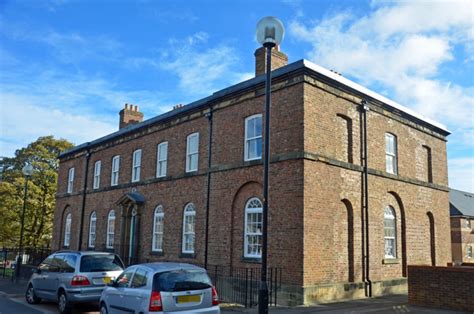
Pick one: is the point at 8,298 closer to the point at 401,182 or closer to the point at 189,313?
the point at 189,313

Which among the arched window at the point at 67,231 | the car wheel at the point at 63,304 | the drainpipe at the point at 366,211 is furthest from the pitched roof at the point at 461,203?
the car wheel at the point at 63,304

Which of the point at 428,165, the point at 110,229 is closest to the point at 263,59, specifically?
the point at 428,165

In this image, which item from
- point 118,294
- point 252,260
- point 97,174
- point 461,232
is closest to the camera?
point 118,294

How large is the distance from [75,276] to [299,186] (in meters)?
7.35

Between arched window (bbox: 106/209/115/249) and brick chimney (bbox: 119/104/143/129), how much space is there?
7.00 meters

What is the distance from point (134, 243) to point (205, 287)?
14588 millimetres

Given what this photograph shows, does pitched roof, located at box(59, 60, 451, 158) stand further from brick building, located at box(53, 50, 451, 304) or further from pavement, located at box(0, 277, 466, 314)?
pavement, located at box(0, 277, 466, 314)

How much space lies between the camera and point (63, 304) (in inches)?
474

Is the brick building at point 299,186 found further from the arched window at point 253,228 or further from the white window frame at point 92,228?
the white window frame at point 92,228

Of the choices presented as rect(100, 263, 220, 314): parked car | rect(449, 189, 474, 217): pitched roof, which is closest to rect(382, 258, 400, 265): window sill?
rect(100, 263, 220, 314): parked car

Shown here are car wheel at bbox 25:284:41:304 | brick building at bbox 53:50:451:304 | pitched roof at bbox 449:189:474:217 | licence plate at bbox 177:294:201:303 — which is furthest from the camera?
pitched roof at bbox 449:189:474:217

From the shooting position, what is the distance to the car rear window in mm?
12328

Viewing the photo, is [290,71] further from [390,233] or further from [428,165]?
[428,165]

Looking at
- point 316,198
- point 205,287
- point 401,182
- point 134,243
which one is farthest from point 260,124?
point 134,243
